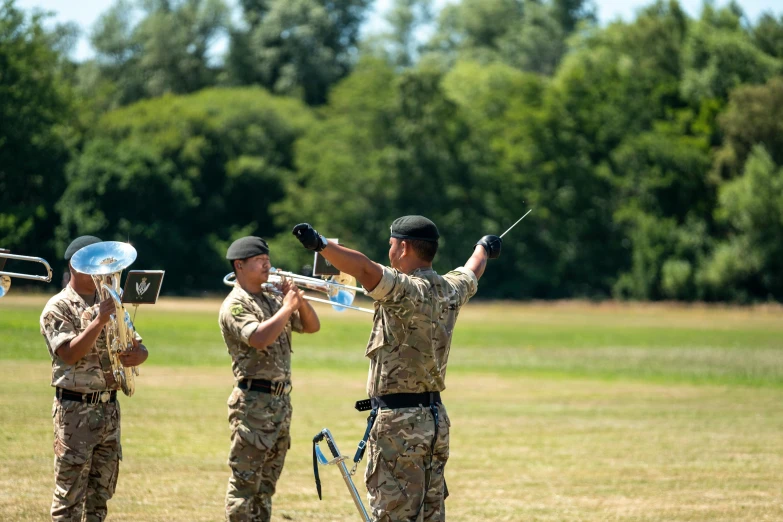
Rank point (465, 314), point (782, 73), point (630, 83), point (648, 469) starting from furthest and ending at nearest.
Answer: point (630, 83) < point (782, 73) < point (465, 314) < point (648, 469)

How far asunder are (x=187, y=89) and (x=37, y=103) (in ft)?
143

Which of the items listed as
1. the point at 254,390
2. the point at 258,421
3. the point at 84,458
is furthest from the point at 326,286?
the point at 84,458

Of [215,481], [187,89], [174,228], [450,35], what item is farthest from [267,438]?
[450,35]

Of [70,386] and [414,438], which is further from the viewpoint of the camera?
[70,386]

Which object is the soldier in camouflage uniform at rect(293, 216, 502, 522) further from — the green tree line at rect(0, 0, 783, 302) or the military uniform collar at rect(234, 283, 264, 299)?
the green tree line at rect(0, 0, 783, 302)

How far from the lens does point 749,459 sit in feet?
49.1

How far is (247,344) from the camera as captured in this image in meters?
8.84

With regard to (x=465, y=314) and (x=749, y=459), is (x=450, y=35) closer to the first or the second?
(x=465, y=314)

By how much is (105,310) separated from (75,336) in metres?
0.54

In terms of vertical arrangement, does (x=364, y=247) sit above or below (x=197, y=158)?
below

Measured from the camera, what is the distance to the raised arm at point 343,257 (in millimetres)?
6441

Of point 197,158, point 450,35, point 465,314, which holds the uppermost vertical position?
point 450,35

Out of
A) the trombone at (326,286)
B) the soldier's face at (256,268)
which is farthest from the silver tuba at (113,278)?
the soldier's face at (256,268)

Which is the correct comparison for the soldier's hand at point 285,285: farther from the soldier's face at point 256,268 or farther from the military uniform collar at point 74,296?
the military uniform collar at point 74,296
